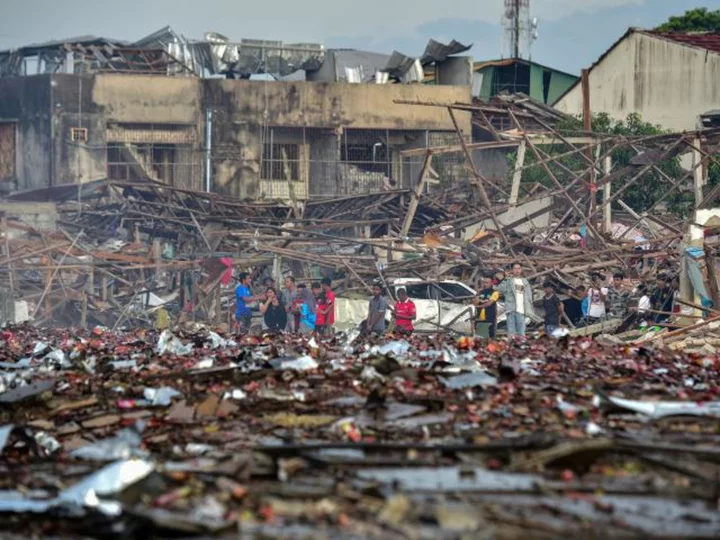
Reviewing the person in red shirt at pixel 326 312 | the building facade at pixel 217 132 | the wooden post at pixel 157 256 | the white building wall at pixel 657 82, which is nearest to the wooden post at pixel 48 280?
the wooden post at pixel 157 256

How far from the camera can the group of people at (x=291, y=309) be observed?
1886cm

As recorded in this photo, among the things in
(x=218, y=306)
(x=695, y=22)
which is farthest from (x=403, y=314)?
(x=695, y=22)

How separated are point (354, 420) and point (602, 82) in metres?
31.5

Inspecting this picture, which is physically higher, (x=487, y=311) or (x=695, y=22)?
(x=695, y=22)

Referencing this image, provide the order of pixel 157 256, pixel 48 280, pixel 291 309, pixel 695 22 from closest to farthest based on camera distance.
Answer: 1. pixel 291 309
2. pixel 48 280
3. pixel 157 256
4. pixel 695 22

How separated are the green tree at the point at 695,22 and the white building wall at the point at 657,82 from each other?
39.8ft

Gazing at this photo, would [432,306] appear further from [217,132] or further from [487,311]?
[217,132]

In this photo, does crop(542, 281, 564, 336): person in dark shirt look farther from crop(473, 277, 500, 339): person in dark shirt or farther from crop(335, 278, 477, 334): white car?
crop(335, 278, 477, 334): white car

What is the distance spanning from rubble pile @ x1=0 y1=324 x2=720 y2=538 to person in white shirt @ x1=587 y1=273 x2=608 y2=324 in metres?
7.80

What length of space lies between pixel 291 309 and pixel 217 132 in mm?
15338

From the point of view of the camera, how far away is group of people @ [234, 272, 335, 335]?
1886 centimetres

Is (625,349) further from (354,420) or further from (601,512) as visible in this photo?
(601,512)

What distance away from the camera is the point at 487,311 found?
17.8 m

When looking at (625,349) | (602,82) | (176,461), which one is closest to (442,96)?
(602,82)
